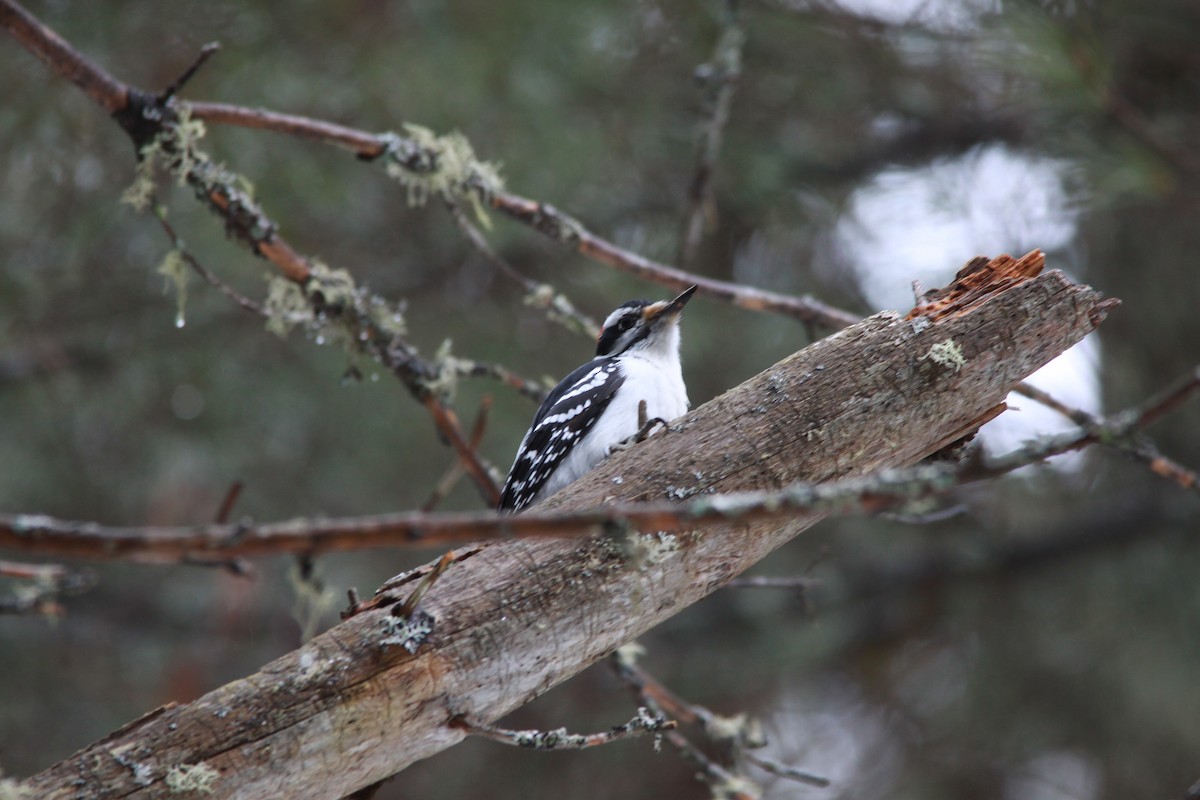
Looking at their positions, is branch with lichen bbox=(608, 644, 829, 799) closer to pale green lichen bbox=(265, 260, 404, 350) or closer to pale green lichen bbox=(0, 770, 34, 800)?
pale green lichen bbox=(265, 260, 404, 350)

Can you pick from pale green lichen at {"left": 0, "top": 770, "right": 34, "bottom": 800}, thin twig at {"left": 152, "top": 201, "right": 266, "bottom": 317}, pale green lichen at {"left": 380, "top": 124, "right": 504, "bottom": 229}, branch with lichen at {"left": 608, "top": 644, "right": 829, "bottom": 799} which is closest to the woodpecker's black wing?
branch with lichen at {"left": 608, "top": 644, "right": 829, "bottom": 799}

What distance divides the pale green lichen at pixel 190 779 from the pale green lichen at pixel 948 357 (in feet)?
6.05

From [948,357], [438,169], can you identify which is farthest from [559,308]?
[948,357]

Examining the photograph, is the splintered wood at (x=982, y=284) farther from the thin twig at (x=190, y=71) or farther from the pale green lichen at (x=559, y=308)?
the thin twig at (x=190, y=71)

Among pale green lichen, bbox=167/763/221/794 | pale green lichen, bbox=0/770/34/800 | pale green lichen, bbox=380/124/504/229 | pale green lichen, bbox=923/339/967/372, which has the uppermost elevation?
pale green lichen, bbox=380/124/504/229

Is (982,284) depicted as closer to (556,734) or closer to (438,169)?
(556,734)

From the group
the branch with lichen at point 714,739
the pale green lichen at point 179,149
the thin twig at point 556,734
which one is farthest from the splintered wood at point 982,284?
A: the pale green lichen at point 179,149

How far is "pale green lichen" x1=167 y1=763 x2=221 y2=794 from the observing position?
2.09 meters

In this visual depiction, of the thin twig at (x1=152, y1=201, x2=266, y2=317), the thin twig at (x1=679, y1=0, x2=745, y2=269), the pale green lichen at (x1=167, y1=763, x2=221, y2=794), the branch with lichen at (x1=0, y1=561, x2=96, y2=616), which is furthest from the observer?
the thin twig at (x1=679, y1=0, x2=745, y2=269)

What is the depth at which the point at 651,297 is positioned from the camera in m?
5.96

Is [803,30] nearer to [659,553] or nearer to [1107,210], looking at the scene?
[1107,210]

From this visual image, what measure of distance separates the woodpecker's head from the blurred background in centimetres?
111

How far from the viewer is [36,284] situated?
5.76 m

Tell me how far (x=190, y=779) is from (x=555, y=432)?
2.21 meters
